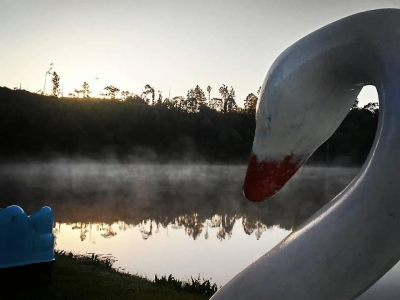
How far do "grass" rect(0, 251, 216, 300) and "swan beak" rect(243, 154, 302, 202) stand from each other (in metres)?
3.22

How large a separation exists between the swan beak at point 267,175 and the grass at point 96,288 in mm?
3219

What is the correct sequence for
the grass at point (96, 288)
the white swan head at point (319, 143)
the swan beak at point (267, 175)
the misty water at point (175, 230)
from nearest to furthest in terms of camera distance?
the white swan head at point (319, 143)
the swan beak at point (267, 175)
the grass at point (96, 288)
the misty water at point (175, 230)

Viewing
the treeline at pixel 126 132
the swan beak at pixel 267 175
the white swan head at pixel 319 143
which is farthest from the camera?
the treeline at pixel 126 132

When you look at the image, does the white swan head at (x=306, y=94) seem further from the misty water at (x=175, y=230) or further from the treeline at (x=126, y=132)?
the treeline at (x=126, y=132)

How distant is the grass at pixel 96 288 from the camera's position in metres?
3.97

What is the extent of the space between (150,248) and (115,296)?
17.9 ft

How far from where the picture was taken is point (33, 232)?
4020mm

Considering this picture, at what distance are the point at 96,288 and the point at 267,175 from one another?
3.57m

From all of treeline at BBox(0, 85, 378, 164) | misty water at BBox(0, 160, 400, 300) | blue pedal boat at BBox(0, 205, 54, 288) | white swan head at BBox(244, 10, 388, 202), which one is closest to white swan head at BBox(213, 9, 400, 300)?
white swan head at BBox(244, 10, 388, 202)

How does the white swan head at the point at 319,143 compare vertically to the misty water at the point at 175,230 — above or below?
above

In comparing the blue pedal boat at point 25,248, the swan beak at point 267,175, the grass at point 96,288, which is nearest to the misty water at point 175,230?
the grass at point 96,288

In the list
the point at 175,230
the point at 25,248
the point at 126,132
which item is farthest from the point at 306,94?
the point at 126,132

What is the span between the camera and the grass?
3967 millimetres

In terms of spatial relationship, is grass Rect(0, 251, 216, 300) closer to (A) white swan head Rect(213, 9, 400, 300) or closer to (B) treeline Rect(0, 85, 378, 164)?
(A) white swan head Rect(213, 9, 400, 300)
